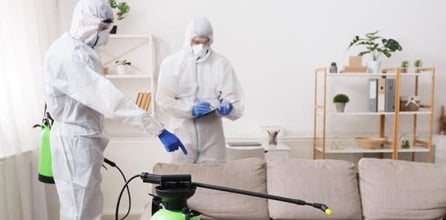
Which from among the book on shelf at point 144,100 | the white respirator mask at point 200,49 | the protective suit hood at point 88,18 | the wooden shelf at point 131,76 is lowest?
the book on shelf at point 144,100

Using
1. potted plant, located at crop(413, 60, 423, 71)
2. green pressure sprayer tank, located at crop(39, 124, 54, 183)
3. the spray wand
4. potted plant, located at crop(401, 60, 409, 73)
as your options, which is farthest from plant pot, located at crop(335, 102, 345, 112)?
the spray wand

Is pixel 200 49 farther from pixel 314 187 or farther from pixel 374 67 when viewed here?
pixel 374 67

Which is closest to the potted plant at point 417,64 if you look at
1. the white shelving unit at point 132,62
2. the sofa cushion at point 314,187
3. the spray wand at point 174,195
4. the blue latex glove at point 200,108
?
the sofa cushion at point 314,187

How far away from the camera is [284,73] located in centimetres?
326

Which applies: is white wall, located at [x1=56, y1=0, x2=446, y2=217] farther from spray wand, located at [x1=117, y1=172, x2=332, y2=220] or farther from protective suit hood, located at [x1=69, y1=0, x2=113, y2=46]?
spray wand, located at [x1=117, y1=172, x2=332, y2=220]

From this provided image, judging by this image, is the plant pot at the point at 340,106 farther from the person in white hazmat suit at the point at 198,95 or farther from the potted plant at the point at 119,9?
the potted plant at the point at 119,9

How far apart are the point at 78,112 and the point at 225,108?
2.78ft

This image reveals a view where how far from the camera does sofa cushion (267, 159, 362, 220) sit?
6.10 ft

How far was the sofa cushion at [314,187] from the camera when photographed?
1.86 meters

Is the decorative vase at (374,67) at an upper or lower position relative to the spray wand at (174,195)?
upper

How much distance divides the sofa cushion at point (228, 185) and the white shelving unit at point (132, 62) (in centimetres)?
131

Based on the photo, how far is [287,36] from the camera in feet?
10.6

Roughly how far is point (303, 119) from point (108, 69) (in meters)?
1.85

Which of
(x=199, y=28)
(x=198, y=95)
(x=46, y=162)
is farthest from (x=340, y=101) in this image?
(x=46, y=162)
